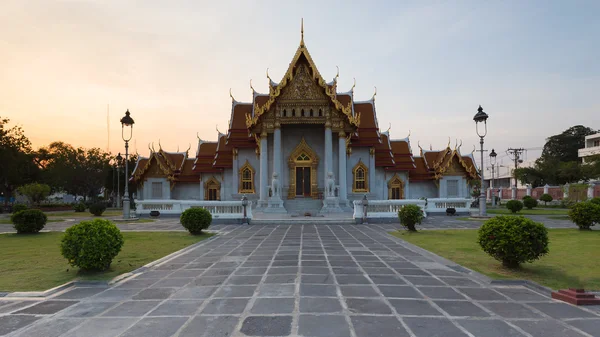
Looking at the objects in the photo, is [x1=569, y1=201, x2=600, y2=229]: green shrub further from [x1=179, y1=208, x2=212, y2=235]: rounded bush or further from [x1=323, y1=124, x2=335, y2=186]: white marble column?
[x1=179, y1=208, x2=212, y2=235]: rounded bush

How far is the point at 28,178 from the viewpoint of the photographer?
4775cm

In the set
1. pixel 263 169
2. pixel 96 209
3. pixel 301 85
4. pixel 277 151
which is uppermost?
pixel 301 85

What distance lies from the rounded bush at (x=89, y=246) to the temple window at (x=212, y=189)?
2548 centimetres

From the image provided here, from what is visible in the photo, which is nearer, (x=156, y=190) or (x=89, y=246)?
(x=89, y=246)

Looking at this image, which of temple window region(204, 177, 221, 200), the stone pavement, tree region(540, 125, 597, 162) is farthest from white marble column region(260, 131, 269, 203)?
tree region(540, 125, 597, 162)

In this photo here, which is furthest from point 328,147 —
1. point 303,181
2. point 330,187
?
point 303,181

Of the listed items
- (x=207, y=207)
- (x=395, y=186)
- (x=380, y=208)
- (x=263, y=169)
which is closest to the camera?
(x=380, y=208)

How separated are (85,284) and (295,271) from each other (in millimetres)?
4312

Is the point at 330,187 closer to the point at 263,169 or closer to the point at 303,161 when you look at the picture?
the point at 303,161

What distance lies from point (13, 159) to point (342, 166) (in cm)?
3601

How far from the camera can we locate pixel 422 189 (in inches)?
1410

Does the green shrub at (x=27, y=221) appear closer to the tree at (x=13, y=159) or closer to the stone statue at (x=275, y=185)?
the stone statue at (x=275, y=185)

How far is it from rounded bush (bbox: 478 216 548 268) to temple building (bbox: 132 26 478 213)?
1841 centimetres

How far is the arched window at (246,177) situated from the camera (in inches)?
1265
